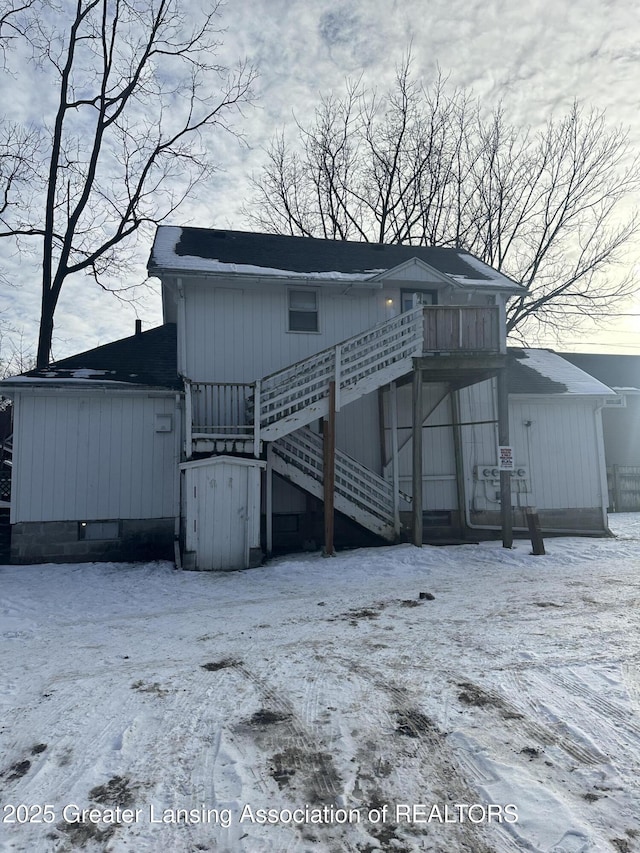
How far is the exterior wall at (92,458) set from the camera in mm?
11180

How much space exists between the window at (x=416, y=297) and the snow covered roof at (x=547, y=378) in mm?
2617

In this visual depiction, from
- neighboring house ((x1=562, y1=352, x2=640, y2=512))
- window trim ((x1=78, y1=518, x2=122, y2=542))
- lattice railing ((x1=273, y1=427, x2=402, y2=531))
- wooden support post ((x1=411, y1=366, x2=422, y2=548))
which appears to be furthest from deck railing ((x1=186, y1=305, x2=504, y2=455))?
neighboring house ((x1=562, y1=352, x2=640, y2=512))

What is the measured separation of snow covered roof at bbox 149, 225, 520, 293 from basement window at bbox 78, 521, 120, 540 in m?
5.61

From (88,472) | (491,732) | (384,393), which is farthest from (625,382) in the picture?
(491,732)

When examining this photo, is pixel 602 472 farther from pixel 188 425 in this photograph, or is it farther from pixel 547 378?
pixel 188 425

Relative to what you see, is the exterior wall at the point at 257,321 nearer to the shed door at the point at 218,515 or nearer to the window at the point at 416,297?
the window at the point at 416,297

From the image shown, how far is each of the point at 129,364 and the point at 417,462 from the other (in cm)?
718

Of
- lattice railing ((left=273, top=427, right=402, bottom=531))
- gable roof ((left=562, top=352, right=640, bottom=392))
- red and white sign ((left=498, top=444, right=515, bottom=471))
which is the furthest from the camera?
gable roof ((left=562, top=352, right=640, bottom=392))

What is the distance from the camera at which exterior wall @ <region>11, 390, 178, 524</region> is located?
1118 cm

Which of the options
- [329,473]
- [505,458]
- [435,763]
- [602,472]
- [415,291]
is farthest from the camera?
Result: [602,472]

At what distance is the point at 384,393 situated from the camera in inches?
530

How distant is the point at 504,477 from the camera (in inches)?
469

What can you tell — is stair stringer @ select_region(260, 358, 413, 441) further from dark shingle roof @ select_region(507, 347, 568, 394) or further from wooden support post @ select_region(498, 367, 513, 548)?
dark shingle roof @ select_region(507, 347, 568, 394)

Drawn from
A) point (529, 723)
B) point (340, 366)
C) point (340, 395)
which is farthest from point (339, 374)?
point (529, 723)
